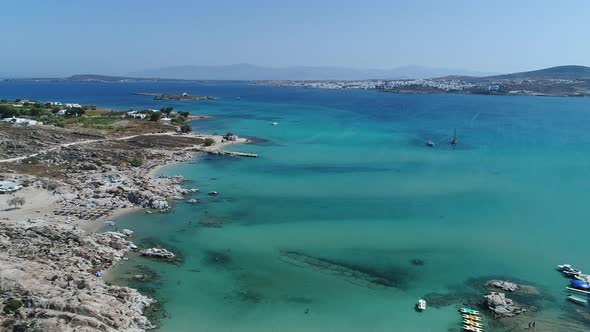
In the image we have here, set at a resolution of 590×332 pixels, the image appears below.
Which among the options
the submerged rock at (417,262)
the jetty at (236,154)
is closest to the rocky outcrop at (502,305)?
the submerged rock at (417,262)

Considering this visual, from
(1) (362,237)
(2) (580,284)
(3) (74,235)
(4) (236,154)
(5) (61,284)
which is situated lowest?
(2) (580,284)

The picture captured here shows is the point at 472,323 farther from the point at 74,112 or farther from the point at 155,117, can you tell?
the point at 74,112

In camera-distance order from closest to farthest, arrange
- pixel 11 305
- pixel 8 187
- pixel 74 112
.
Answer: pixel 11 305 → pixel 8 187 → pixel 74 112

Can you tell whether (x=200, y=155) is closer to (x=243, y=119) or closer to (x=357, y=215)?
(x=357, y=215)

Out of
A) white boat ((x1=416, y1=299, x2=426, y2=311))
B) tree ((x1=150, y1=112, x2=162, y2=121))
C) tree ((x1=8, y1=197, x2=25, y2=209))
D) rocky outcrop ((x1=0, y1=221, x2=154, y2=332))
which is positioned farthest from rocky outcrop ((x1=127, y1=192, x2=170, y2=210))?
tree ((x1=150, y1=112, x2=162, y2=121))

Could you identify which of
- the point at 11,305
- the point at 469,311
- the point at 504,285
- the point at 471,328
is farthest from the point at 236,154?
the point at 471,328
